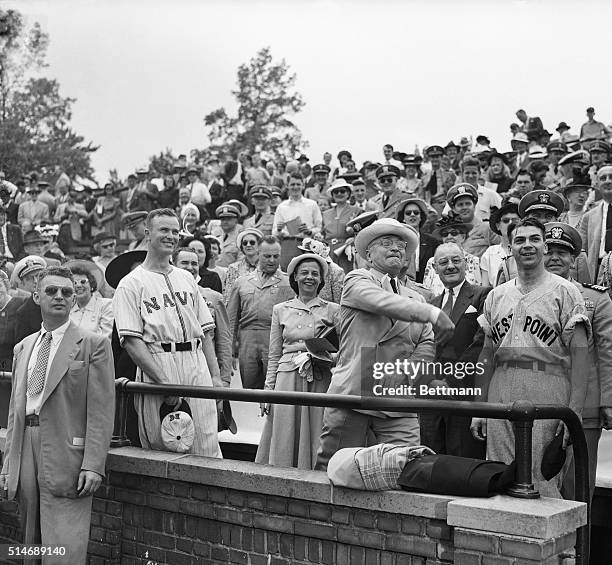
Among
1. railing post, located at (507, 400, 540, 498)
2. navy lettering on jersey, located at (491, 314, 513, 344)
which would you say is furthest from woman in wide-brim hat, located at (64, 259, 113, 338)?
railing post, located at (507, 400, 540, 498)

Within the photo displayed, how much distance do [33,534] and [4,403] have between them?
2257 millimetres

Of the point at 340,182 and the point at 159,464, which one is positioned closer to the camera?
the point at 159,464

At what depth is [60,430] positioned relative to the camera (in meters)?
5.28

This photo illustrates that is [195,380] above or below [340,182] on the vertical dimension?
below

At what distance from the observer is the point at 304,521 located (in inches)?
188

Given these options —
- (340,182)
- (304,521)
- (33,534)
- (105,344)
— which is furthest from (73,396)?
(340,182)

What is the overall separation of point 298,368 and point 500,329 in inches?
74.4

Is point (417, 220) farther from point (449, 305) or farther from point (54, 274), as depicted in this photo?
point (54, 274)

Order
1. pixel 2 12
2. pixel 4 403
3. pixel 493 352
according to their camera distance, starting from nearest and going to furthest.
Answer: pixel 493 352, pixel 4 403, pixel 2 12

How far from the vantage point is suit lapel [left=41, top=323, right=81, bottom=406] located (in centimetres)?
529

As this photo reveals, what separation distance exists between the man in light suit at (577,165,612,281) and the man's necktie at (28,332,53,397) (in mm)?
5095

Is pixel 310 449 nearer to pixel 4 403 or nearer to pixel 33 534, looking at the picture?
pixel 33 534

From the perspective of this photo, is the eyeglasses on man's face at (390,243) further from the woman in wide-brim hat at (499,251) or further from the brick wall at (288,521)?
the woman in wide-brim hat at (499,251)

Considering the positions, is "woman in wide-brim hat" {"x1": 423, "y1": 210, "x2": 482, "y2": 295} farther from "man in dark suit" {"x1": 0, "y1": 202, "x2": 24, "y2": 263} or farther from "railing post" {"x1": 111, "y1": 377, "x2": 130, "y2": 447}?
"man in dark suit" {"x1": 0, "y1": 202, "x2": 24, "y2": 263}
